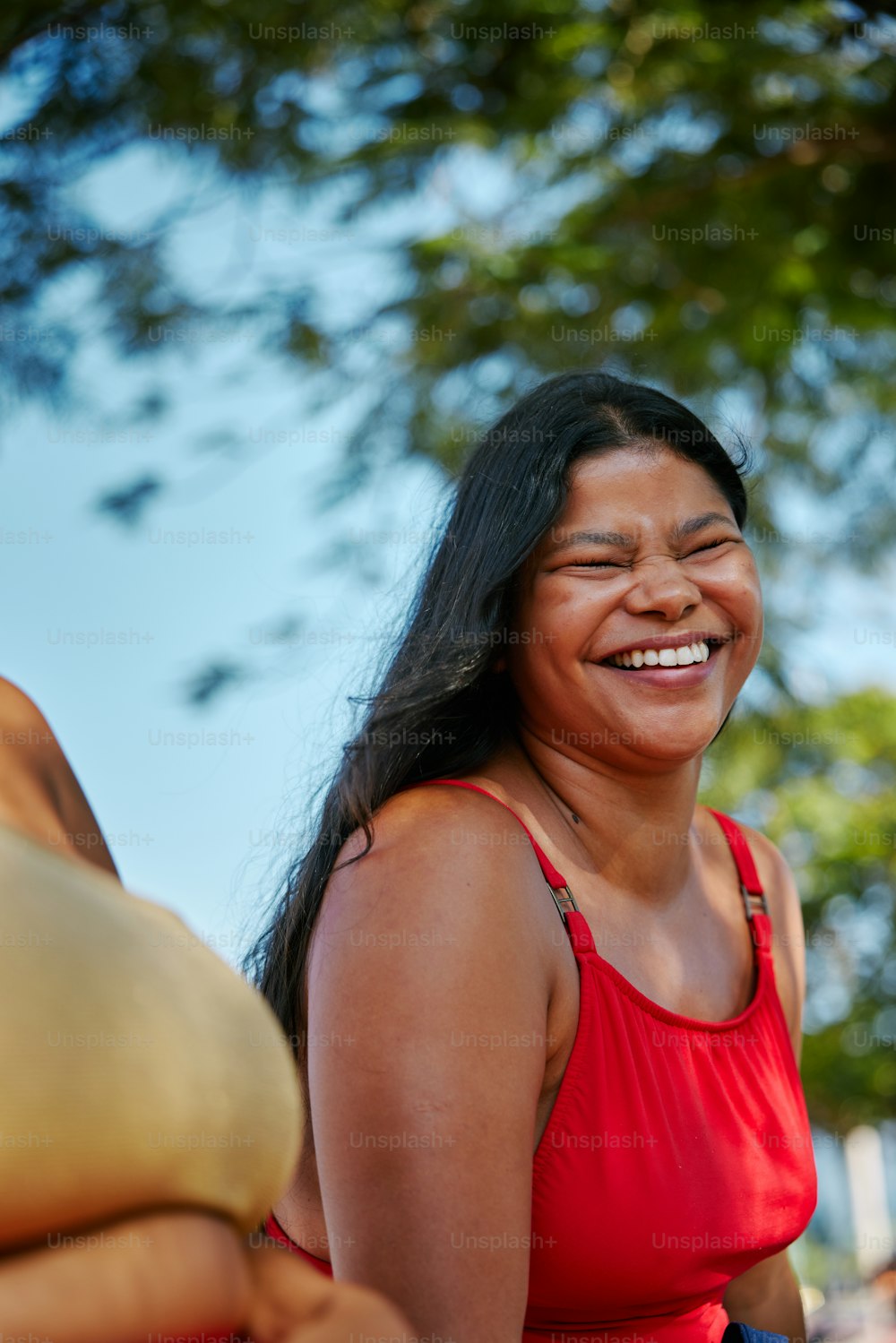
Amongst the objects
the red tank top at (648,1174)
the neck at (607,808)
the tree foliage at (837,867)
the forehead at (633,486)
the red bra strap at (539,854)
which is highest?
the forehead at (633,486)

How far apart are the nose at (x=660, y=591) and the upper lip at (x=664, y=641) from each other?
0.11 feet

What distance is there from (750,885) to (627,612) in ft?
2.82

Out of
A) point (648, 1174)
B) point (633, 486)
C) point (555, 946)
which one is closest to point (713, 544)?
point (633, 486)

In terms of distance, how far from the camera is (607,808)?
93.5 inches

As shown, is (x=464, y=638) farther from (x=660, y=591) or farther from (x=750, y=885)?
(x=750, y=885)

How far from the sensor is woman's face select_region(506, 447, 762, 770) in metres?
2.23

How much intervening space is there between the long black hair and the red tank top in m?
0.13

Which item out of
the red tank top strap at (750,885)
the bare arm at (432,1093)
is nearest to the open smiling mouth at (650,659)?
the bare arm at (432,1093)

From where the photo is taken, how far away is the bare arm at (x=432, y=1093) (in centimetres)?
171

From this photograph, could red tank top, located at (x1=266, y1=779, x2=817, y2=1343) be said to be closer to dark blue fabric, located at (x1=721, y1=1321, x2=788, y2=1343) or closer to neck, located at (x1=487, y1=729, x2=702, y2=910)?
dark blue fabric, located at (x1=721, y1=1321, x2=788, y2=1343)

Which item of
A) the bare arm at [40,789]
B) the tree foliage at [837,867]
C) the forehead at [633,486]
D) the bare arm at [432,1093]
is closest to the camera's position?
the bare arm at [40,789]

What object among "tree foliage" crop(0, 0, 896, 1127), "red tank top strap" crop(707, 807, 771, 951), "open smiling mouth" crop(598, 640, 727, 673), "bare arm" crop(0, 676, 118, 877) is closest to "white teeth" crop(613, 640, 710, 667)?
"open smiling mouth" crop(598, 640, 727, 673)

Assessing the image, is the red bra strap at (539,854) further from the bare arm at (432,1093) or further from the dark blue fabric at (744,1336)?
the dark blue fabric at (744,1336)

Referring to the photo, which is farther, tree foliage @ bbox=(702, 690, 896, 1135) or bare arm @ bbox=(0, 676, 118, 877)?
tree foliage @ bbox=(702, 690, 896, 1135)
